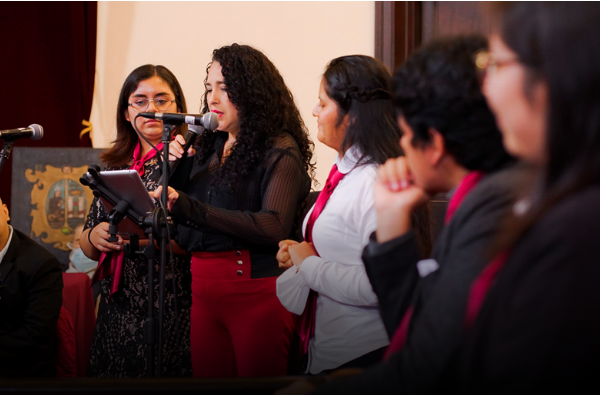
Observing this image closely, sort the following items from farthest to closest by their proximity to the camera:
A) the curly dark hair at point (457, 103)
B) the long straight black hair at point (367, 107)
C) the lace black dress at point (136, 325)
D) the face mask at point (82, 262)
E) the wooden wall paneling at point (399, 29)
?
the face mask at point (82, 262), the wooden wall paneling at point (399, 29), the lace black dress at point (136, 325), the long straight black hair at point (367, 107), the curly dark hair at point (457, 103)

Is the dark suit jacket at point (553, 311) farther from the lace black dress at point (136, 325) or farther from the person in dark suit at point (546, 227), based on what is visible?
the lace black dress at point (136, 325)

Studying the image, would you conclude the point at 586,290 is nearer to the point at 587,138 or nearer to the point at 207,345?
the point at 587,138

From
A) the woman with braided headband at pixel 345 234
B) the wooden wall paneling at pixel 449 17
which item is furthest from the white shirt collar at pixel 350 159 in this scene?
the wooden wall paneling at pixel 449 17

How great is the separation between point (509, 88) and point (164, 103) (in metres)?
1.85

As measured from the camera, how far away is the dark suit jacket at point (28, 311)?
1896mm

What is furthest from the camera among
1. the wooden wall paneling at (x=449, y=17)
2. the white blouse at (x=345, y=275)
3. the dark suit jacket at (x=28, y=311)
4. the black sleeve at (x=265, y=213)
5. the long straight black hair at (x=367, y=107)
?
the wooden wall paneling at (x=449, y=17)

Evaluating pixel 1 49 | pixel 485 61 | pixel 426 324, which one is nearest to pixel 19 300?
pixel 426 324

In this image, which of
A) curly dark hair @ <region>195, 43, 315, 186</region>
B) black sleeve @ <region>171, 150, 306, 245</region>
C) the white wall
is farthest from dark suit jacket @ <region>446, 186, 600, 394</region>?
the white wall

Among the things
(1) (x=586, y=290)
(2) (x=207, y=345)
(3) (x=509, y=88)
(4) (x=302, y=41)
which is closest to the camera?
(1) (x=586, y=290)

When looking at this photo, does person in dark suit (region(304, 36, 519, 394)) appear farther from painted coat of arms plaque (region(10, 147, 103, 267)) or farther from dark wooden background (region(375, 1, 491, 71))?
painted coat of arms plaque (region(10, 147, 103, 267))

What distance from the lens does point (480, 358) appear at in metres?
0.62

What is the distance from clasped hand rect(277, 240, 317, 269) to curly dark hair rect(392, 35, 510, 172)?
2.23ft

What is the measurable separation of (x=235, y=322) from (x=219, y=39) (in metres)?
2.44

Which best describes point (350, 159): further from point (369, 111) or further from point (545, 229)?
point (545, 229)
